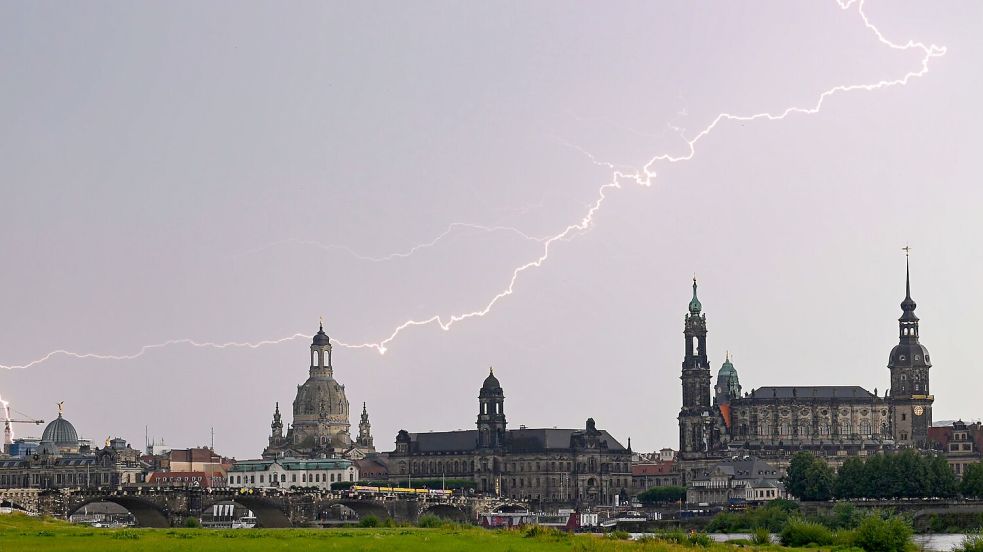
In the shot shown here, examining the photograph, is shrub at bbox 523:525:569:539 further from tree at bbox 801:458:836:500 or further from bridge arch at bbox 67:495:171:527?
tree at bbox 801:458:836:500

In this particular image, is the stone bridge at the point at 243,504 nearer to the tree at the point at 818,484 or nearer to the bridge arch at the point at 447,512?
the bridge arch at the point at 447,512

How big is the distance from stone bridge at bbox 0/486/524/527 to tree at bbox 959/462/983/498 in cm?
4415

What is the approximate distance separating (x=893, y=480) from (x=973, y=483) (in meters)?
9.56

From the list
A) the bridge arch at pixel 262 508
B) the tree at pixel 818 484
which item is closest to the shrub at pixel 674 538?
the bridge arch at pixel 262 508

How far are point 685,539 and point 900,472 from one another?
8629 cm

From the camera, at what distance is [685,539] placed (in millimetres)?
81312

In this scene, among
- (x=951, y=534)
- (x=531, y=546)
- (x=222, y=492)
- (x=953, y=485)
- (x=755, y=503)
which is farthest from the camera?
(x=755, y=503)

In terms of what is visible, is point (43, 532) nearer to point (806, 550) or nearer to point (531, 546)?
point (531, 546)

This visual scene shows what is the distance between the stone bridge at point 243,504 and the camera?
13062 centimetres

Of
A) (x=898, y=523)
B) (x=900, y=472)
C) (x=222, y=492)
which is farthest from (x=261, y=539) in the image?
(x=900, y=472)

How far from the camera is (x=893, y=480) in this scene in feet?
534

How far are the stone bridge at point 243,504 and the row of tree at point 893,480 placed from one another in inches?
1320

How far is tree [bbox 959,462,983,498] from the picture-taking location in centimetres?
15325

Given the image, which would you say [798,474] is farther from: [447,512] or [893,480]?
[447,512]
